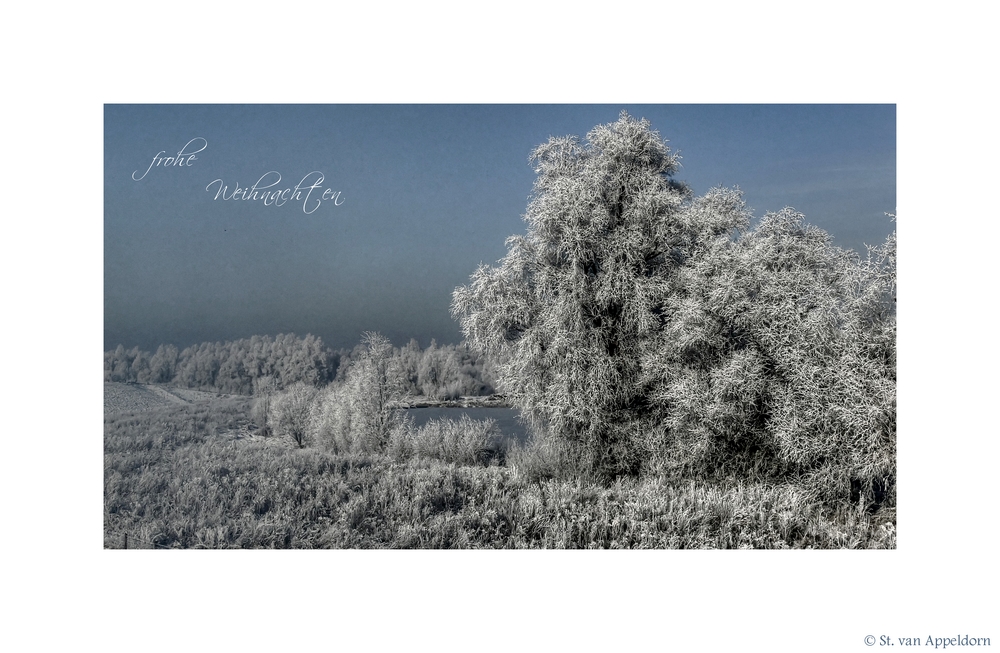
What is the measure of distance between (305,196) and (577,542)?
5.45 meters

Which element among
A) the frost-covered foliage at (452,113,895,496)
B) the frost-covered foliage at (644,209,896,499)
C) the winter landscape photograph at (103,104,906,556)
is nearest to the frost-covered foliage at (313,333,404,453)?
the winter landscape photograph at (103,104,906,556)

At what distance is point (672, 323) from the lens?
841cm

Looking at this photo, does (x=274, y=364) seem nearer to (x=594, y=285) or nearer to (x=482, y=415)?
(x=482, y=415)

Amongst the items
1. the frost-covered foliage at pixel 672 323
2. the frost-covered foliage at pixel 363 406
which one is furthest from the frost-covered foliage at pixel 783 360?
the frost-covered foliage at pixel 363 406

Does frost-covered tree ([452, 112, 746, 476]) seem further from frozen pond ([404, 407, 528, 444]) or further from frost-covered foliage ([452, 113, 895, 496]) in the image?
frozen pond ([404, 407, 528, 444])

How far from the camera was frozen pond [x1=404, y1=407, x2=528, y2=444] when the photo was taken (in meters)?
9.66

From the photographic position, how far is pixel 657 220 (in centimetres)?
879

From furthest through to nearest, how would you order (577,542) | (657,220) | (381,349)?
1. (381,349)
2. (657,220)
3. (577,542)

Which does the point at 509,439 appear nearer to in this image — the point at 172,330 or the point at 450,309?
the point at 450,309

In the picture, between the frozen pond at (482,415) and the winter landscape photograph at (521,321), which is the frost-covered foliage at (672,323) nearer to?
the winter landscape photograph at (521,321)

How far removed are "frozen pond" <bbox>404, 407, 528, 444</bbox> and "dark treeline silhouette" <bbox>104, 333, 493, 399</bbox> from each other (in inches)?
10.3

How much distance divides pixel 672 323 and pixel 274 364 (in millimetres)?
5552

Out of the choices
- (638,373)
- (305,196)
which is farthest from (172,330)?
(638,373)

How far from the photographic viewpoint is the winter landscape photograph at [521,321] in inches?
293
